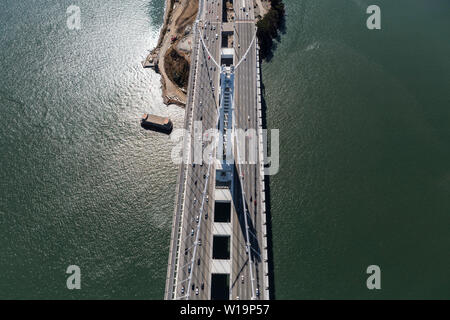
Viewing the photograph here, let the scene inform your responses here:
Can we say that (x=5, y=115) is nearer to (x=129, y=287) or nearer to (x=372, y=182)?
(x=129, y=287)

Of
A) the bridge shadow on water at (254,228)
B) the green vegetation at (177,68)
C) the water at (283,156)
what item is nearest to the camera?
the bridge shadow on water at (254,228)

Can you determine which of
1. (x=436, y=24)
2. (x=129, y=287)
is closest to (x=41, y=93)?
(x=129, y=287)

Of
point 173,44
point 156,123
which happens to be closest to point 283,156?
point 156,123

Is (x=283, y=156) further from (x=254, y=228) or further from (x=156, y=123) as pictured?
(x=156, y=123)

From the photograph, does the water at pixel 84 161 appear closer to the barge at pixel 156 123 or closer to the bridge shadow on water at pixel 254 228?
the barge at pixel 156 123

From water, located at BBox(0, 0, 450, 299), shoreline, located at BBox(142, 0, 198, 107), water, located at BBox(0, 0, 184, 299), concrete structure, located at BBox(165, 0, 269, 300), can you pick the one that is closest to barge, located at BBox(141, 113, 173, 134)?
water, located at BBox(0, 0, 184, 299)

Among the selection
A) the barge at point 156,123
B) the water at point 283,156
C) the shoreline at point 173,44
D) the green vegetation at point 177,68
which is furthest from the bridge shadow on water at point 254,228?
the green vegetation at point 177,68
